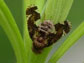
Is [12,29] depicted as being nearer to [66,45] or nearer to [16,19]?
[66,45]

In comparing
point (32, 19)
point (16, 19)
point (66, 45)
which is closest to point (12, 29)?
point (32, 19)

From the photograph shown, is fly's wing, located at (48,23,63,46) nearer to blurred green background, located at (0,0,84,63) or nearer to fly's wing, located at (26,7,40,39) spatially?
fly's wing, located at (26,7,40,39)

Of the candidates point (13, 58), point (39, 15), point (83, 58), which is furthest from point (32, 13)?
point (83, 58)

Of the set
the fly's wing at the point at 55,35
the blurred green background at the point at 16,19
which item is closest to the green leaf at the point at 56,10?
the fly's wing at the point at 55,35

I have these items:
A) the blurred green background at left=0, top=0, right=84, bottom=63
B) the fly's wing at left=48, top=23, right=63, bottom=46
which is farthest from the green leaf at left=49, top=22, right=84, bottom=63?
the blurred green background at left=0, top=0, right=84, bottom=63

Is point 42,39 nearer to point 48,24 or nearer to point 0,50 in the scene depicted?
point 48,24

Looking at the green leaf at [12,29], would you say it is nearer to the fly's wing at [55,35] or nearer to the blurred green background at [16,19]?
the fly's wing at [55,35]
